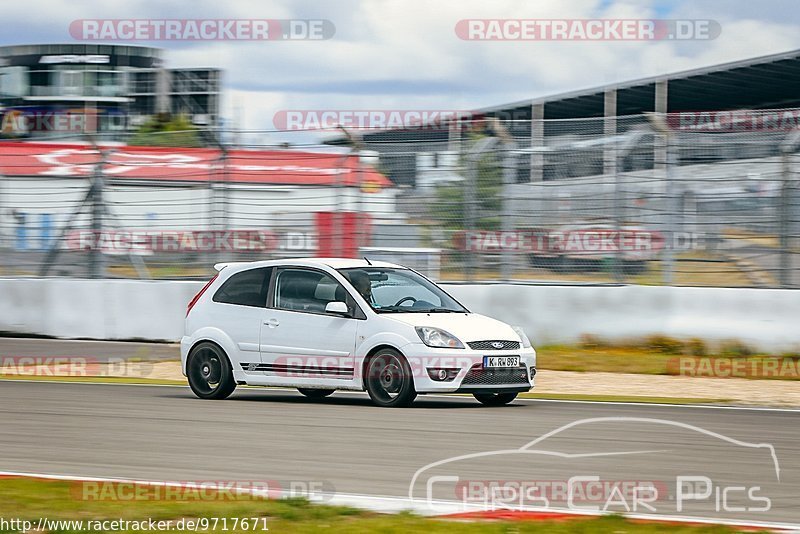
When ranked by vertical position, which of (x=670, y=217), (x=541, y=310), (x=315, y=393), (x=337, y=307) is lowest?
(x=315, y=393)

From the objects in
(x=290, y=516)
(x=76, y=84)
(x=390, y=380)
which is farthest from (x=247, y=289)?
(x=76, y=84)

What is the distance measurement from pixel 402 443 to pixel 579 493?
225cm

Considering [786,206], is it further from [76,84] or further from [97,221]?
[76,84]

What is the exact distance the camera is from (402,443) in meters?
8.75

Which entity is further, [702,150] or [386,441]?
[702,150]

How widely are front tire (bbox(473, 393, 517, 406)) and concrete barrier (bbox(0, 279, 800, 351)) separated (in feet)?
16.1

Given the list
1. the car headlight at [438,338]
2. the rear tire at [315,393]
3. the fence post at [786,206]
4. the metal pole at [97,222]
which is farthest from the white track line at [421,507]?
the metal pole at [97,222]

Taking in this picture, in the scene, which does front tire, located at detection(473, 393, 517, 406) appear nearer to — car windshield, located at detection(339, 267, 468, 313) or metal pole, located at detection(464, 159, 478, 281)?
car windshield, located at detection(339, 267, 468, 313)

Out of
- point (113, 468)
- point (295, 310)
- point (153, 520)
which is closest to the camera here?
point (153, 520)

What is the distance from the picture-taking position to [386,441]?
29.1 feet

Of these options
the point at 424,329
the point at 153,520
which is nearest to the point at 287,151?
the point at 424,329

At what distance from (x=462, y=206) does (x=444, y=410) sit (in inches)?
265

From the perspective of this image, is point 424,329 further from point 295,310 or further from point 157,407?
point 157,407

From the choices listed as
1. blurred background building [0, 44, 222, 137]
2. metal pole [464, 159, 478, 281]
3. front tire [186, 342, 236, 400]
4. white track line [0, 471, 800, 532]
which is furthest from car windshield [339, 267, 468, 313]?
blurred background building [0, 44, 222, 137]
